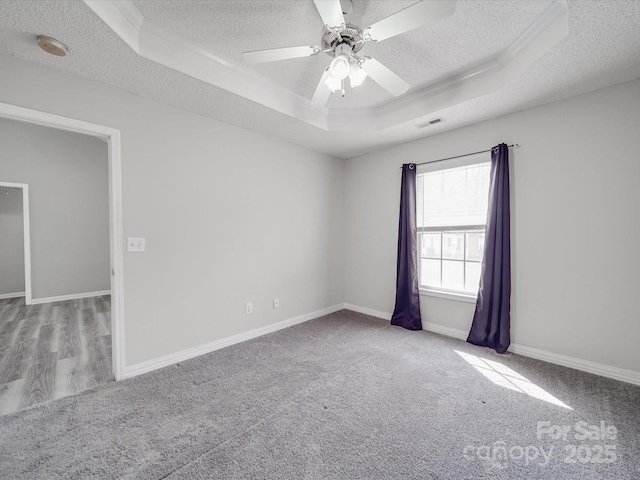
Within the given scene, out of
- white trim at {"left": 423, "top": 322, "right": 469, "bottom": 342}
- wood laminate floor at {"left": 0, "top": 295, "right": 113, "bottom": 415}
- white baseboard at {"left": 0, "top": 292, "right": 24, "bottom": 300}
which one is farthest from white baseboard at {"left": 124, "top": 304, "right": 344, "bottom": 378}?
white baseboard at {"left": 0, "top": 292, "right": 24, "bottom": 300}

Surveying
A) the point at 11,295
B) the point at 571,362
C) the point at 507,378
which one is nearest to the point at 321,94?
the point at 507,378

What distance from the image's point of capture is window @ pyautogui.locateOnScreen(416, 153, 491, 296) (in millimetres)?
3068

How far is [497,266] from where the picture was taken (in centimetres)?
275

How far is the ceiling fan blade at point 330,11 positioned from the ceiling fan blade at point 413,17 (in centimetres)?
17

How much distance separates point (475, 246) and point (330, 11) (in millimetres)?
2766

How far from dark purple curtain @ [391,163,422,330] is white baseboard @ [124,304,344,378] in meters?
1.31

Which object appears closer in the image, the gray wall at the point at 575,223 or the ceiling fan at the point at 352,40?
the ceiling fan at the point at 352,40

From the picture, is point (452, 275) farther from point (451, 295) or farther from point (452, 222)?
point (452, 222)

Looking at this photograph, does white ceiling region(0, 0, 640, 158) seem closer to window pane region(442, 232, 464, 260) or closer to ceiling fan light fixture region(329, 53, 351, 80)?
ceiling fan light fixture region(329, 53, 351, 80)

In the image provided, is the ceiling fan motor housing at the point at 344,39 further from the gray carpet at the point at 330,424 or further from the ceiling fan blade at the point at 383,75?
the gray carpet at the point at 330,424

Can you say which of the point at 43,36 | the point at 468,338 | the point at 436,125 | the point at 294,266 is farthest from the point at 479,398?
the point at 43,36

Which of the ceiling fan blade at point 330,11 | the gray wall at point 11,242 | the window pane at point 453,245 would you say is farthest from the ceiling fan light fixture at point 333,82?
the gray wall at point 11,242

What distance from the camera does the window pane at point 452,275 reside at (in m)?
3.22

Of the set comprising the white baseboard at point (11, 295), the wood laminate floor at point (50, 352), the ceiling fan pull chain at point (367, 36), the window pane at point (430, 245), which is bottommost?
the wood laminate floor at point (50, 352)
